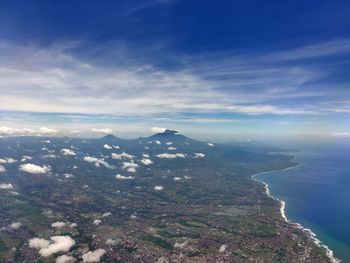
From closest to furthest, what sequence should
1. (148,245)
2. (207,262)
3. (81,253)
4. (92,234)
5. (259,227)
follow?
(207,262)
(81,253)
(148,245)
(92,234)
(259,227)

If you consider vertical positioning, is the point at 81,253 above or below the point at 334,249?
below

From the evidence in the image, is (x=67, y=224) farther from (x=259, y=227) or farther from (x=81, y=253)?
(x=259, y=227)

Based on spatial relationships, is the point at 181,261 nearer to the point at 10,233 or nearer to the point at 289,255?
the point at 289,255

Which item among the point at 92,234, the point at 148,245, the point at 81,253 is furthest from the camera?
the point at 92,234

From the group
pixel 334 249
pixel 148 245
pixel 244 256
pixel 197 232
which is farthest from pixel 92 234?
pixel 334 249

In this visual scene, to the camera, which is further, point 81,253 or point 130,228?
point 130,228

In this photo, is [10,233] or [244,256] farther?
[10,233]

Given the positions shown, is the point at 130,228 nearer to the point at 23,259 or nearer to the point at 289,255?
the point at 23,259

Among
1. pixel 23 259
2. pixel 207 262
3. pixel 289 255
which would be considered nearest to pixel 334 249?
pixel 289 255
